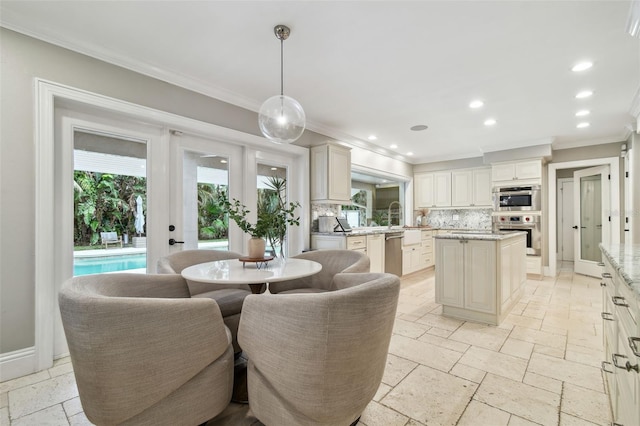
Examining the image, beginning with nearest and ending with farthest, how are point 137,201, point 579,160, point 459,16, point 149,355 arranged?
point 149,355
point 459,16
point 137,201
point 579,160

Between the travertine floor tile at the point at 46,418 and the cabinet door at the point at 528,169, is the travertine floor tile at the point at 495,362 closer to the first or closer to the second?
the travertine floor tile at the point at 46,418

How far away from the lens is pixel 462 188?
659cm

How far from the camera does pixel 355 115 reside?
13.6ft

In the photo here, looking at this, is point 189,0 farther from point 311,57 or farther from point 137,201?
point 137,201

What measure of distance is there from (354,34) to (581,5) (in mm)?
1552

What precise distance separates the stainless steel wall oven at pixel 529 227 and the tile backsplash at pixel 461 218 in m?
0.75

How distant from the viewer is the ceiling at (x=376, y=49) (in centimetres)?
203

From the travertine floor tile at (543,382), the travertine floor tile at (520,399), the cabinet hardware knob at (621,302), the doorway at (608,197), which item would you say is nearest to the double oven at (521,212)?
the doorway at (608,197)

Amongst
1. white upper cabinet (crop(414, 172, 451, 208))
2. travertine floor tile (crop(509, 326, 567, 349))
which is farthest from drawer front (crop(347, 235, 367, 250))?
white upper cabinet (crop(414, 172, 451, 208))

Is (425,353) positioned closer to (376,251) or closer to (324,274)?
(324,274)

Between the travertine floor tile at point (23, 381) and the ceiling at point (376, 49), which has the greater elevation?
the ceiling at point (376, 49)

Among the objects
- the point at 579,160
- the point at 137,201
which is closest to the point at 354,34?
the point at 137,201

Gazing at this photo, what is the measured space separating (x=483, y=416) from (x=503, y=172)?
17.4 ft

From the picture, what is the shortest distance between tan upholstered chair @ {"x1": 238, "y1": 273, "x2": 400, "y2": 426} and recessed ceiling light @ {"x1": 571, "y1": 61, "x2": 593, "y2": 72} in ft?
10.1
